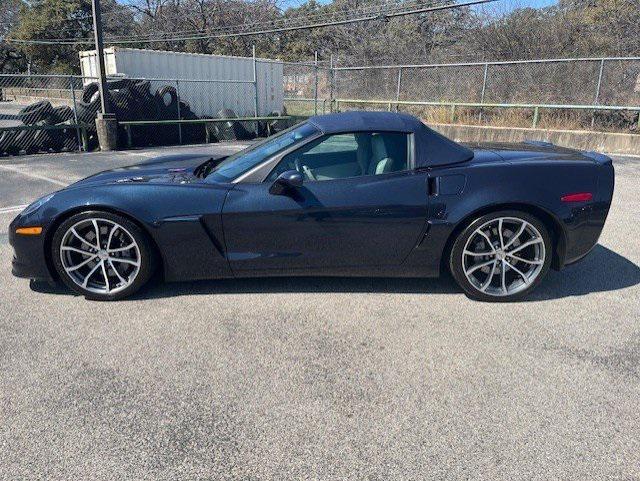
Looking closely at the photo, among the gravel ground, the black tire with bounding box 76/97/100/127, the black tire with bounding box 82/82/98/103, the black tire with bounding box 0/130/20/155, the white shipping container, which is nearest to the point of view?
the gravel ground

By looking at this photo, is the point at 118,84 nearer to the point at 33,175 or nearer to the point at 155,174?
the point at 33,175

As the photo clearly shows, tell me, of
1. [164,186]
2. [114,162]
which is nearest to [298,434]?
[164,186]

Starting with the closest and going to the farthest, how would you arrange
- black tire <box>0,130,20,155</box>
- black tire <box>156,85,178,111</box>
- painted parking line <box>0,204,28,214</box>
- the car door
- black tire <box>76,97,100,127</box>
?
the car door → painted parking line <box>0,204,28,214</box> → black tire <box>0,130,20,155</box> → black tire <box>76,97,100,127</box> → black tire <box>156,85,178,111</box>

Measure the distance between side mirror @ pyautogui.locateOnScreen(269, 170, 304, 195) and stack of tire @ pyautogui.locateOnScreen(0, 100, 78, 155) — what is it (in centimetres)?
1063

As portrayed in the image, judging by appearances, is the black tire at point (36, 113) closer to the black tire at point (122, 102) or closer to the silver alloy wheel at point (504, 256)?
the black tire at point (122, 102)

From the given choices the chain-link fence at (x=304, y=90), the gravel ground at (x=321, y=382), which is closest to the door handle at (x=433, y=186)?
the gravel ground at (x=321, y=382)

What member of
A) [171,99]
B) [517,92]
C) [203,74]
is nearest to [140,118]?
[171,99]

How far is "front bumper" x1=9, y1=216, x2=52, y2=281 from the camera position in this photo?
3490mm

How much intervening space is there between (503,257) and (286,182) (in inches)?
65.7

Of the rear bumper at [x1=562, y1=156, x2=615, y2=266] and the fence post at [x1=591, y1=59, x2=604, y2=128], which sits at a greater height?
the fence post at [x1=591, y1=59, x2=604, y2=128]

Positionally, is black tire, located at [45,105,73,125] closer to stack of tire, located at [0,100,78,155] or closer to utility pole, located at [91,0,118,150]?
stack of tire, located at [0,100,78,155]

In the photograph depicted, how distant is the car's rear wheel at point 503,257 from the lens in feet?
11.6

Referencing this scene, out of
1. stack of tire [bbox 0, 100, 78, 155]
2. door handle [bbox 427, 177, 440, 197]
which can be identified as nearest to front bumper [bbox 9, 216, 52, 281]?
door handle [bbox 427, 177, 440, 197]

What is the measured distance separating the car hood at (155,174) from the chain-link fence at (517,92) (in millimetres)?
12099
